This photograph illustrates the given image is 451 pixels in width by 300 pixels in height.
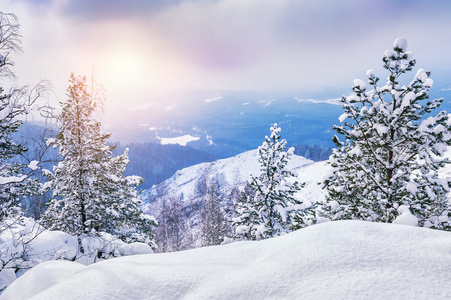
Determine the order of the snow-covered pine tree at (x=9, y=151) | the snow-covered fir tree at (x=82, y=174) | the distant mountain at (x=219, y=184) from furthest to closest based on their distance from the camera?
the distant mountain at (x=219, y=184) → the snow-covered fir tree at (x=82, y=174) → the snow-covered pine tree at (x=9, y=151)

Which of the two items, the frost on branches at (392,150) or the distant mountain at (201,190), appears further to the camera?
the distant mountain at (201,190)

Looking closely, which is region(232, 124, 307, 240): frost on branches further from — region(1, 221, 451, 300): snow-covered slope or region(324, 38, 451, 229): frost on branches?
region(1, 221, 451, 300): snow-covered slope

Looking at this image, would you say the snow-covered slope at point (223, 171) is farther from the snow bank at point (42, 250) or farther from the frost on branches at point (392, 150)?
the frost on branches at point (392, 150)

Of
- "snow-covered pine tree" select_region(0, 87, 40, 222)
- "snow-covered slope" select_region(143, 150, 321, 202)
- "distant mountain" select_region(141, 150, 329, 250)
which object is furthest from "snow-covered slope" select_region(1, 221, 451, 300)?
"snow-covered slope" select_region(143, 150, 321, 202)

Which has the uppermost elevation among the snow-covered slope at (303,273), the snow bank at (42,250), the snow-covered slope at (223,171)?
the snow-covered slope at (303,273)

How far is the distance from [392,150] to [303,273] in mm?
7242

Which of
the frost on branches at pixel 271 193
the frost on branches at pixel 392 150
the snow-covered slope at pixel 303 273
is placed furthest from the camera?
the frost on branches at pixel 271 193

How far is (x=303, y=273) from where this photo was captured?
2613 mm

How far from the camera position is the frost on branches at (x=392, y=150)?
7.50 m

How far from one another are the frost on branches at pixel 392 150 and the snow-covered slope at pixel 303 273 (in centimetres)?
552

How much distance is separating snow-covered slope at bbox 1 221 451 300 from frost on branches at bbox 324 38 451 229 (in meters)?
5.52

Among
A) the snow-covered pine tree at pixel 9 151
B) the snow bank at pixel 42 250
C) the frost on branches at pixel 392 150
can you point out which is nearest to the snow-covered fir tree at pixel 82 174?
the snow bank at pixel 42 250

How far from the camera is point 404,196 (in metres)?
8.10

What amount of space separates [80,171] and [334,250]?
1231cm
